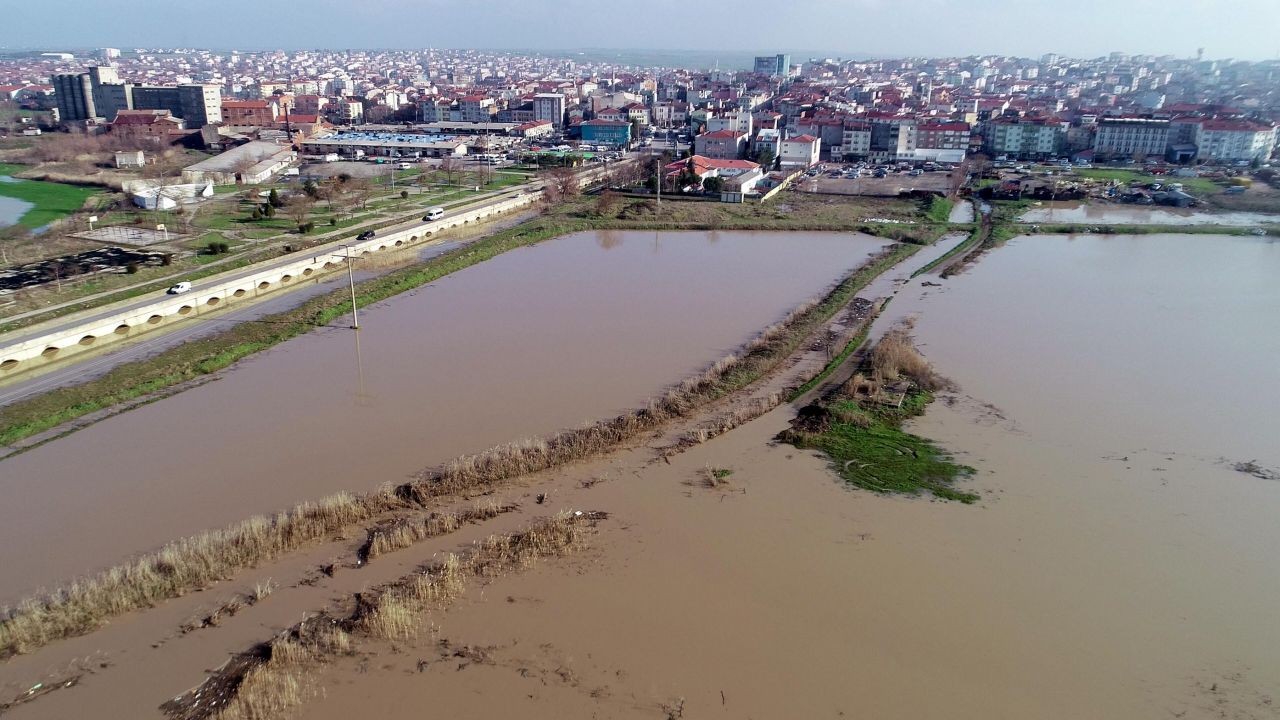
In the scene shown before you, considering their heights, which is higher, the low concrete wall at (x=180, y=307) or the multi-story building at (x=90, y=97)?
the multi-story building at (x=90, y=97)

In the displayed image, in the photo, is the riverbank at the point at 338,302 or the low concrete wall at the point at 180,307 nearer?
the riverbank at the point at 338,302

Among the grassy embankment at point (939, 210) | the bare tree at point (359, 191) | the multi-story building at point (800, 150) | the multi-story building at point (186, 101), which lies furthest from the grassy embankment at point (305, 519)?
the multi-story building at point (186, 101)

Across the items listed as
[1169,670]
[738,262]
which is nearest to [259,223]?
[738,262]

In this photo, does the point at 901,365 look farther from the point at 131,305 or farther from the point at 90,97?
the point at 90,97

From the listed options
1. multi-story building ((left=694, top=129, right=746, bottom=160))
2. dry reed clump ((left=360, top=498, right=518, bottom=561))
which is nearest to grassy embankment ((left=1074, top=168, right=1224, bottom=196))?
multi-story building ((left=694, top=129, right=746, bottom=160))

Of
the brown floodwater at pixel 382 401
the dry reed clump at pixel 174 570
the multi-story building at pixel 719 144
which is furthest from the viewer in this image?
the multi-story building at pixel 719 144

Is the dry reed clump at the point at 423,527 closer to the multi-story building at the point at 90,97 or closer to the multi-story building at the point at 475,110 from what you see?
the multi-story building at the point at 475,110

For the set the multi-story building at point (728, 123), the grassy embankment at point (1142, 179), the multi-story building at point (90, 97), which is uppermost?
the multi-story building at point (90, 97)
